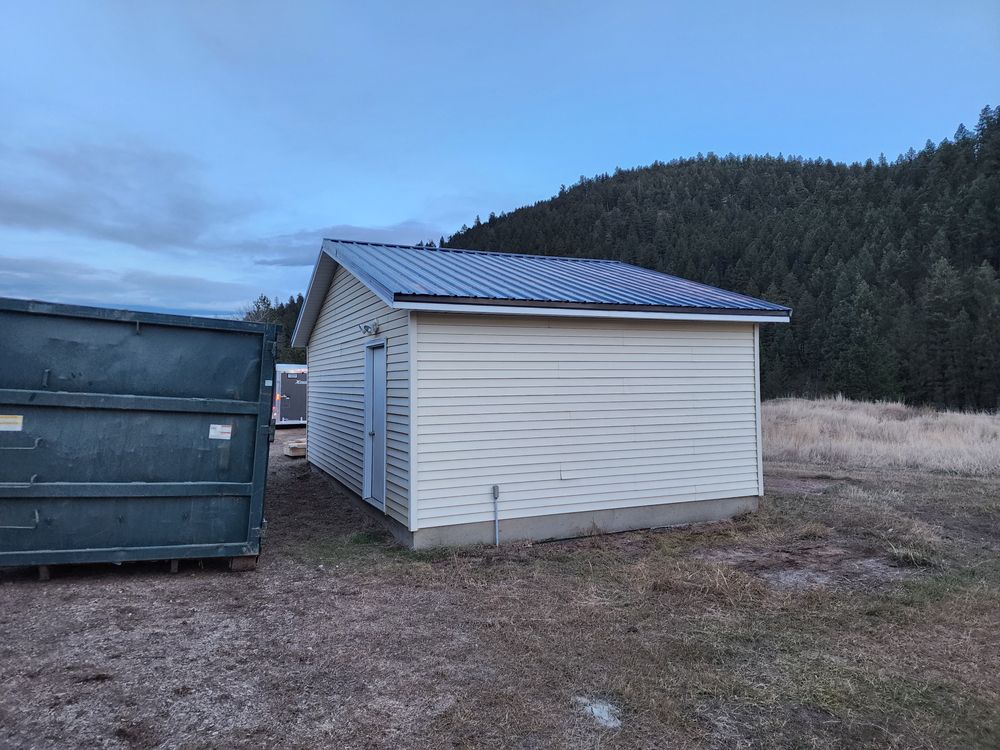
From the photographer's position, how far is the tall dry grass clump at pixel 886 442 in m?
12.8

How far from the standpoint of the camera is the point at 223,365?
5.48 metres

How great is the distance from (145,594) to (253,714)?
238 centimetres

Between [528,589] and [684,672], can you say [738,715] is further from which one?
[528,589]

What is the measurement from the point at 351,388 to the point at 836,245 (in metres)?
73.9

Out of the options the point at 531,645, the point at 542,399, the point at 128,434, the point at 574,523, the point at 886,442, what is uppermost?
the point at 542,399

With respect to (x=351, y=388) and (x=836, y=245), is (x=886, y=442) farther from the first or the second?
(x=836, y=245)

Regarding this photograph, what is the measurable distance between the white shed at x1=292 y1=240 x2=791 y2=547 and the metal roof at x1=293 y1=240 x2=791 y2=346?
0.03 meters

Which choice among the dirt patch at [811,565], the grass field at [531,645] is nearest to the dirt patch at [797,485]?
the grass field at [531,645]

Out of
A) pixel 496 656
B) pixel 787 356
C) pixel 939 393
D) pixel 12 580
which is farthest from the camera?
pixel 787 356

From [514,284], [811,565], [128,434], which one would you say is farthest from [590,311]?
[128,434]

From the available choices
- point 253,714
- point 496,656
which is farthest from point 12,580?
point 496,656

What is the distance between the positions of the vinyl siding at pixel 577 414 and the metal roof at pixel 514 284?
0.30 m

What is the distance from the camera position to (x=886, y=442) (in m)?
16.0

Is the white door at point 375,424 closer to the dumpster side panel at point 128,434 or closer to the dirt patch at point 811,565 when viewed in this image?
the dumpster side panel at point 128,434
